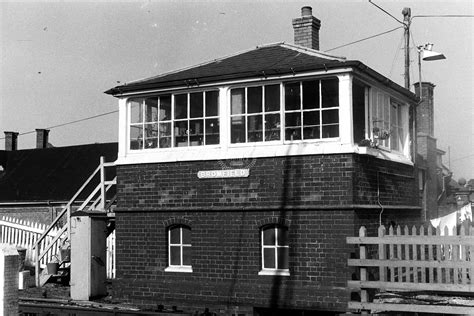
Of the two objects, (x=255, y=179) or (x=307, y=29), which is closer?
(x=255, y=179)

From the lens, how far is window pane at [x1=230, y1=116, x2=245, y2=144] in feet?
47.6

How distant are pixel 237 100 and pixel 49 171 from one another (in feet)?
65.3

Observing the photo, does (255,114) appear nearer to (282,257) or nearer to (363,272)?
(282,257)

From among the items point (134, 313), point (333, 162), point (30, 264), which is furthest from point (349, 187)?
point (30, 264)

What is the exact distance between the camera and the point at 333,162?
13.4 meters

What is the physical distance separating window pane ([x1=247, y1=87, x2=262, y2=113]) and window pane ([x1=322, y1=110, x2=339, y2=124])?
151 cm

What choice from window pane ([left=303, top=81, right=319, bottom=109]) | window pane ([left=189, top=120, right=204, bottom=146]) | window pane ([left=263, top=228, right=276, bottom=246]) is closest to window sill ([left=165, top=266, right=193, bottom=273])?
window pane ([left=263, top=228, right=276, bottom=246])

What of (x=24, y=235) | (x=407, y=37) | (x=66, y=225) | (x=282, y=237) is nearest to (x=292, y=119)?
(x=282, y=237)

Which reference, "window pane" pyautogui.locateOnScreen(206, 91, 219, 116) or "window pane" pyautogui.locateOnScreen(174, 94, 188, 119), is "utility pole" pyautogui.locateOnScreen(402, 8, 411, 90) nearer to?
"window pane" pyautogui.locateOnScreen(206, 91, 219, 116)

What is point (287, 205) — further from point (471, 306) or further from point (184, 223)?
point (471, 306)

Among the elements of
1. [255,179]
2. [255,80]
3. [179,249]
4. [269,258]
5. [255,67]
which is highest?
[255,67]

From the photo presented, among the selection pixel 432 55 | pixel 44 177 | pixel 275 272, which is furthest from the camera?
pixel 44 177

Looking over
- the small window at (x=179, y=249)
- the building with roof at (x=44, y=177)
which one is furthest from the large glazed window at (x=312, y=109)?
the building with roof at (x=44, y=177)

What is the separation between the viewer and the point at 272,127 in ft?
46.5
